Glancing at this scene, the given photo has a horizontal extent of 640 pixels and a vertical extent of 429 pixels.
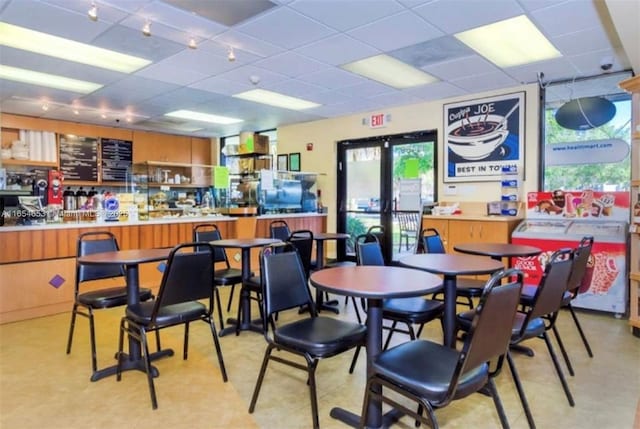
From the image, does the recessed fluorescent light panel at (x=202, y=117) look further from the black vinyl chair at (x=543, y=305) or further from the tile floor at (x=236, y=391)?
the black vinyl chair at (x=543, y=305)

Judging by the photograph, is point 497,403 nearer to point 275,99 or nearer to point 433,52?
point 433,52

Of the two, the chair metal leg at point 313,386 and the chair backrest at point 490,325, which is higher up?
the chair backrest at point 490,325

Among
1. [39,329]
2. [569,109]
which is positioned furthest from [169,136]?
[569,109]

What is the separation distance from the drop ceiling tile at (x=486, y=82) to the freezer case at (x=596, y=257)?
183 centimetres

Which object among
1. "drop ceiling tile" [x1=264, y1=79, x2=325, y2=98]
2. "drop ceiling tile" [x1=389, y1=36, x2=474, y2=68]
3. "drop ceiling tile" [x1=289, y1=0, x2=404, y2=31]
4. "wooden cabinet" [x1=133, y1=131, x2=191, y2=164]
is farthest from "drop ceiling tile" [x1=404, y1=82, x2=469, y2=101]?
"wooden cabinet" [x1=133, y1=131, x2=191, y2=164]

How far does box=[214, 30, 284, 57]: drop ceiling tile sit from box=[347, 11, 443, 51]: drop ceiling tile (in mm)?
819

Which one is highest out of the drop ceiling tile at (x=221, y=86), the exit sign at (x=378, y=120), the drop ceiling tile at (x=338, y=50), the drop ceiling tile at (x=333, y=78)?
the drop ceiling tile at (x=338, y=50)

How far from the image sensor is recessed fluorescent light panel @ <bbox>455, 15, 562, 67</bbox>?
361 cm

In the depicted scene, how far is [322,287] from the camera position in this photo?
1981 mm

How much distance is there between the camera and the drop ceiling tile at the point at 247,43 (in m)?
3.65

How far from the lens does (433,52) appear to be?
13.5ft

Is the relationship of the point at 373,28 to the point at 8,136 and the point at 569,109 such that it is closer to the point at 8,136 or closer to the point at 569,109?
the point at 569,109

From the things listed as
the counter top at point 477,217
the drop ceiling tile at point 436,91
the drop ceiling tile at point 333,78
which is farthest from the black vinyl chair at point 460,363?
the drop ceiling tile at point 436,91

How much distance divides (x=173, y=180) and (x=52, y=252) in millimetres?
3001
